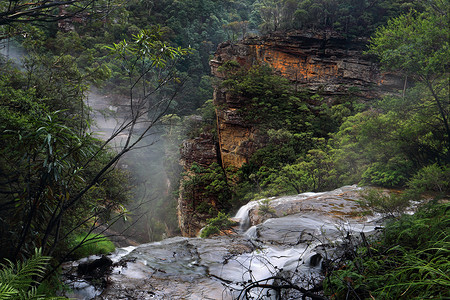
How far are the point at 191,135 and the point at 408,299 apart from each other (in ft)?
63.2

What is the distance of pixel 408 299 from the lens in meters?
1.55

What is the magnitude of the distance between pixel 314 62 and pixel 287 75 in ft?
8.21

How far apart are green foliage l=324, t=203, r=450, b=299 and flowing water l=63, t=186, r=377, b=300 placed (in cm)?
43

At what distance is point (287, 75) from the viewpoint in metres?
21.8

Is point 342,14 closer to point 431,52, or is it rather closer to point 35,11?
point 431,52

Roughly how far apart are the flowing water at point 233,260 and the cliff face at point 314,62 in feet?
40.2

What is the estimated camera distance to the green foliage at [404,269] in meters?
1.52

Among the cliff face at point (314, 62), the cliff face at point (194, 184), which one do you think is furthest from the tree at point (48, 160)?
the cliff face at point (314, 62)

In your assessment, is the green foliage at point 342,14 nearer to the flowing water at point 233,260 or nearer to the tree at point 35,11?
the flowing water at point 233,260

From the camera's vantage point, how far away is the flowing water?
11.6 feet

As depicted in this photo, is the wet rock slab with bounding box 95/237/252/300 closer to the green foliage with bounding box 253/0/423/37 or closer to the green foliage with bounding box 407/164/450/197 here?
the green foliage with bounding box 407/164/450/197

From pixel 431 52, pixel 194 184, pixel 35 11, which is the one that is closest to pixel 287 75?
pixel 194 184

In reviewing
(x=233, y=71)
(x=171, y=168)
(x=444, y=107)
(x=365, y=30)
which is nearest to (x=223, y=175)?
(x=233, y=71)

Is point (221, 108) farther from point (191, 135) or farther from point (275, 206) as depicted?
point (275, 206)
